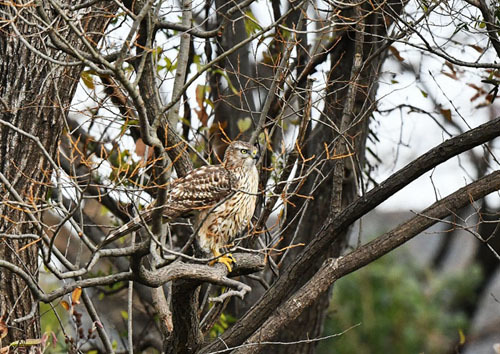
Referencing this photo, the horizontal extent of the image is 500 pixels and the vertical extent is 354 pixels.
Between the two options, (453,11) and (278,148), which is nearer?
(453,11)

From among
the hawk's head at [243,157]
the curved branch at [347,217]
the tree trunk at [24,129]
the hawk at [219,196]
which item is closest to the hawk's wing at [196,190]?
the hawk at [219,196]

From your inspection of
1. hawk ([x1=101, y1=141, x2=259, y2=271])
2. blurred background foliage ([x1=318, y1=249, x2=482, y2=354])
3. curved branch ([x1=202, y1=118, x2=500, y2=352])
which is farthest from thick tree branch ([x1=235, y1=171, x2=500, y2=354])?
blurred background foliage ([x1=318, y1=249, x2=482, y2=354])

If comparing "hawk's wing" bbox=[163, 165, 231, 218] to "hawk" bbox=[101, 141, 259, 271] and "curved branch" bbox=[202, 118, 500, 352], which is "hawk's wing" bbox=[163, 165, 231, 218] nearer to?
"hawk" bbox=[101, 141, 259, 271]

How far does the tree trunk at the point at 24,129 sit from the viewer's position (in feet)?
13.3

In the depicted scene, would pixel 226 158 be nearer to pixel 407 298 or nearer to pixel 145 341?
pixel 145 341

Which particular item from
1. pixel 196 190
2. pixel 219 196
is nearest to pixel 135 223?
pixel 196 190

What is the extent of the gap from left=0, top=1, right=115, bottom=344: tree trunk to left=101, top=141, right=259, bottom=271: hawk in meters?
0.74

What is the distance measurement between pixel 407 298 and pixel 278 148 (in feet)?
17.6

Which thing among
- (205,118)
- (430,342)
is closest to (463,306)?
(430,342)

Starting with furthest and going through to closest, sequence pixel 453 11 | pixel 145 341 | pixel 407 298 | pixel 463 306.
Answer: pixel 463 306 → pixel 407 298 → pixel 145 341 → pixel 453 11

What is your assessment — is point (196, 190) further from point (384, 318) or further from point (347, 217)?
point (384, 318)

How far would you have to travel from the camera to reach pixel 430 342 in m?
10.8

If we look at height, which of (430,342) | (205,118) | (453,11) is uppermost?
(205,118)

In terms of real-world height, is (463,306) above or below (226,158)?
below
